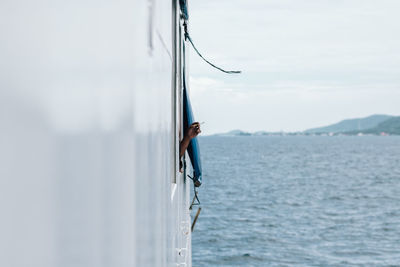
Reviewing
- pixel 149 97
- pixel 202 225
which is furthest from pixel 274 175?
pixel 149 97

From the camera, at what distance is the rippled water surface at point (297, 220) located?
24188 mm

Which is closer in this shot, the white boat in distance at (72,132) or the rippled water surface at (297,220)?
the white boat in distance at (72,132)

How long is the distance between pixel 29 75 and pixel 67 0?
0.18 metres

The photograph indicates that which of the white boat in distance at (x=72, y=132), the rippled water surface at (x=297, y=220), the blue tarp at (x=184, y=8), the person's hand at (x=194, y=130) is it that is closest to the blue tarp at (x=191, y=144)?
the person's hand at (x=194, y=130)

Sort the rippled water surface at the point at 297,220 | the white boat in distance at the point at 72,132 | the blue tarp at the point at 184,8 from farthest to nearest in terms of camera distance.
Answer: the rippled water surface at the point at 297,220, the blue tarp at the point at 184,8, the white boat in distance at the point at 72,132

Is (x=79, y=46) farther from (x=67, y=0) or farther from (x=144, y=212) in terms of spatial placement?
(x=144, y=212)

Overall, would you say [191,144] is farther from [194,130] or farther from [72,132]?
[72,132]

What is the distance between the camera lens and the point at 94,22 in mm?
951

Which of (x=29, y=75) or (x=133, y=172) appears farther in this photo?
(x=133, y=172)

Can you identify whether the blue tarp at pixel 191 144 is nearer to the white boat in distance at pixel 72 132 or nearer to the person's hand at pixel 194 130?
the person's hand at pixel 194 130

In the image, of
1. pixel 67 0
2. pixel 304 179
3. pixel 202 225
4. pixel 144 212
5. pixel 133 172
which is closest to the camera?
pixel 67 0

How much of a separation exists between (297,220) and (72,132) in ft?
115

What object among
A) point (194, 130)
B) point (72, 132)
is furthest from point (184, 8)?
point (72, 132)

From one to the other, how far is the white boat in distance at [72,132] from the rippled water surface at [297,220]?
21.0 meters
